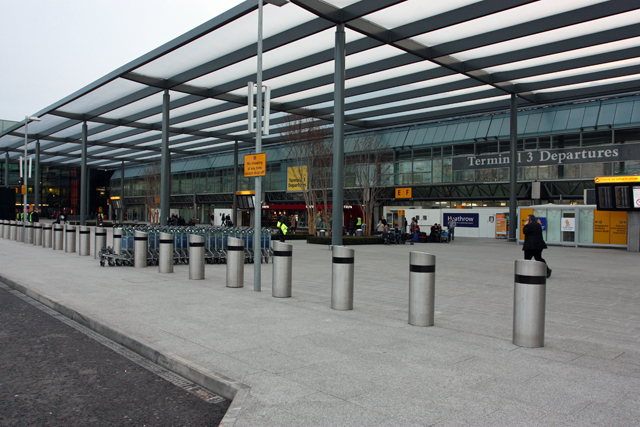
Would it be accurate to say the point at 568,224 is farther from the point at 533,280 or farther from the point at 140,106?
the point at 140,106

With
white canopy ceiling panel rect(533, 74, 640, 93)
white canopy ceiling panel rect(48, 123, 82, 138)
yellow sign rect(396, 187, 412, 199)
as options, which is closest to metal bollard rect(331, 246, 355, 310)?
white canopy ceiling panel rect(533, 74, 640, 93)

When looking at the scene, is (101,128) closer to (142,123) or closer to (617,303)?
(142,123)

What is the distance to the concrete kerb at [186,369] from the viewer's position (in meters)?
3.85

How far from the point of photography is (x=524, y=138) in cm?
3528

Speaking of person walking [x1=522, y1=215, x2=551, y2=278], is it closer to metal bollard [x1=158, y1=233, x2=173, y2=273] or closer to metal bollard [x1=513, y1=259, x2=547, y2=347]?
metal bollard [x1=513, y1=259, x2=547, y2=347]

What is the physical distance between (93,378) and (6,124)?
59893mm

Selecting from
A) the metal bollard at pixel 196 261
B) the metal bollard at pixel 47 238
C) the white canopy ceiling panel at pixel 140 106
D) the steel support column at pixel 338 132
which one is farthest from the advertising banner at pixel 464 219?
the metal bollard at pixel 196 261

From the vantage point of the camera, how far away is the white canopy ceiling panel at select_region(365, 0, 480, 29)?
16312 millimetres

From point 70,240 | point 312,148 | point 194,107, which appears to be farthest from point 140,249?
point 312,148

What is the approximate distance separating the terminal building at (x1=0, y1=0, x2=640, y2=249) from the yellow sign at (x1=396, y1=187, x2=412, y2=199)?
427 mm

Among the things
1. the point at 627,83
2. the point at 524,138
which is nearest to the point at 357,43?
the point at 627,83

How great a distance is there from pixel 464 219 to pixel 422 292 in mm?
32290

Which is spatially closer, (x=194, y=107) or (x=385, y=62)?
(x=385, y=62)

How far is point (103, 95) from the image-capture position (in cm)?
2730
